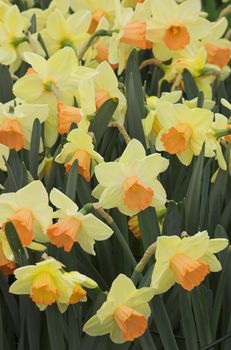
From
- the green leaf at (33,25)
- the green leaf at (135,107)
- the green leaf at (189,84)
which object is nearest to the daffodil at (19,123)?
the green leaf at (135,107)

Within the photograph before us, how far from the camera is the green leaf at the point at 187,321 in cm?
152

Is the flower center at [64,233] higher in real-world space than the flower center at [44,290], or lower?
higher

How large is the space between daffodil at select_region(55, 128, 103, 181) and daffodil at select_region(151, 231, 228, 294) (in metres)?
0.30

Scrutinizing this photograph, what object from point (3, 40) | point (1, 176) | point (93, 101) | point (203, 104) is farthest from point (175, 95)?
point (3, 40)

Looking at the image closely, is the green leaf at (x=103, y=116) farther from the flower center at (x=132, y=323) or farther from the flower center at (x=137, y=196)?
the flower center at (x=132, y=323)

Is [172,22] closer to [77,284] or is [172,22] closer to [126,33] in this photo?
[126,33]

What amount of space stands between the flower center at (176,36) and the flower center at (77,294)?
95cm

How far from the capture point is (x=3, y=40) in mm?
2217

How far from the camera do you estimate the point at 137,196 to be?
151cm

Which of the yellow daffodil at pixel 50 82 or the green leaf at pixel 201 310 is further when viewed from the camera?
the yellow daffodil at pixel 50 82

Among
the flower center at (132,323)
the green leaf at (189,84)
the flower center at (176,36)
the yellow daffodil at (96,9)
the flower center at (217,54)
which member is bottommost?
the flower center at (217,54)

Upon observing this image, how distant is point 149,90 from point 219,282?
109 cm

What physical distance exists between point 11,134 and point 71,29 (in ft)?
2.08

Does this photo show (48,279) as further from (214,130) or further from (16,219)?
(214,130)
